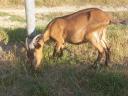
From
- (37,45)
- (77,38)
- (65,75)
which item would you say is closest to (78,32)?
(77,38)

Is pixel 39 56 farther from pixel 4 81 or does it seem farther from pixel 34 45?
pixel 4 81

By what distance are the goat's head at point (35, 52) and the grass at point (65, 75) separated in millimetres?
155

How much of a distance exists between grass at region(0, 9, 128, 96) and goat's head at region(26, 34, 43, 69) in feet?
0.51

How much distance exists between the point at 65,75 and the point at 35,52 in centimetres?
77

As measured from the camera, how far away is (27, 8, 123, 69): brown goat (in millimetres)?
8438

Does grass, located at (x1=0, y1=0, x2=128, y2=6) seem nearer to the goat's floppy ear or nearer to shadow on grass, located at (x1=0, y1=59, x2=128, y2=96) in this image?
the goat's floppy ear

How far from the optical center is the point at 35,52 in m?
8.50

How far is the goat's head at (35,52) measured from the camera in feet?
27.7

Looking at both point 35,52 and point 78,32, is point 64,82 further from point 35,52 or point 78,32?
point 78,32

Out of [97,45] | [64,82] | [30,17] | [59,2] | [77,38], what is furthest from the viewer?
[59,2]

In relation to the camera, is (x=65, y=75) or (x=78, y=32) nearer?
(x=65, y=75)

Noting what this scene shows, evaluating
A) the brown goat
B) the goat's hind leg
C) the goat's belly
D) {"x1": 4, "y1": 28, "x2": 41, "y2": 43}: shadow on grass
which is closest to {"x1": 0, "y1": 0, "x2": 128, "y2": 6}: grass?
{"x1": 4, "y1": 28, "x2": 41, "y2": 43}: shadow on grass

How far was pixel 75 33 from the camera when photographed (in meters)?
8.59

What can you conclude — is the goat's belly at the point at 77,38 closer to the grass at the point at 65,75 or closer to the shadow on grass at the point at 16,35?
the grass at the point at 65,75
